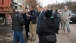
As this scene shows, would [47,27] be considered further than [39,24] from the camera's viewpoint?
No

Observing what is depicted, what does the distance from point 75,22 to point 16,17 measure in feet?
61.7

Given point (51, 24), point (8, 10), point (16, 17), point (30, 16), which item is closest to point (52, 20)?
point (51, 24)

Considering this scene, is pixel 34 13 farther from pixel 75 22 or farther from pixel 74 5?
pixel 74 5

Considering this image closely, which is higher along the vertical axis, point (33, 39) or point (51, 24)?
point (51, 24)

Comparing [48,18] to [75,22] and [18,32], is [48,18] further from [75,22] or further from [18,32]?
[75,22]

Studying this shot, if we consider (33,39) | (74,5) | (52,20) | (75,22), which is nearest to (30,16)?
(33,39)

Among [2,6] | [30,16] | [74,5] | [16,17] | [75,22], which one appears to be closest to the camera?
[16,17]

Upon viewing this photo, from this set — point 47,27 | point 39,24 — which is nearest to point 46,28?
point 47,27

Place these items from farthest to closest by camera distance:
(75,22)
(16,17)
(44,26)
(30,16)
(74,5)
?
(74,5)
(75,22)
(30,16)
(16,17)
(44,26)

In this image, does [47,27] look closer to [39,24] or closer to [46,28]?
[46,28]

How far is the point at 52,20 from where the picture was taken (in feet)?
19.3

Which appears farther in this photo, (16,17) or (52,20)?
(16,17)

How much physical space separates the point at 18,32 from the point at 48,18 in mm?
3576

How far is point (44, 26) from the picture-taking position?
5777mm
